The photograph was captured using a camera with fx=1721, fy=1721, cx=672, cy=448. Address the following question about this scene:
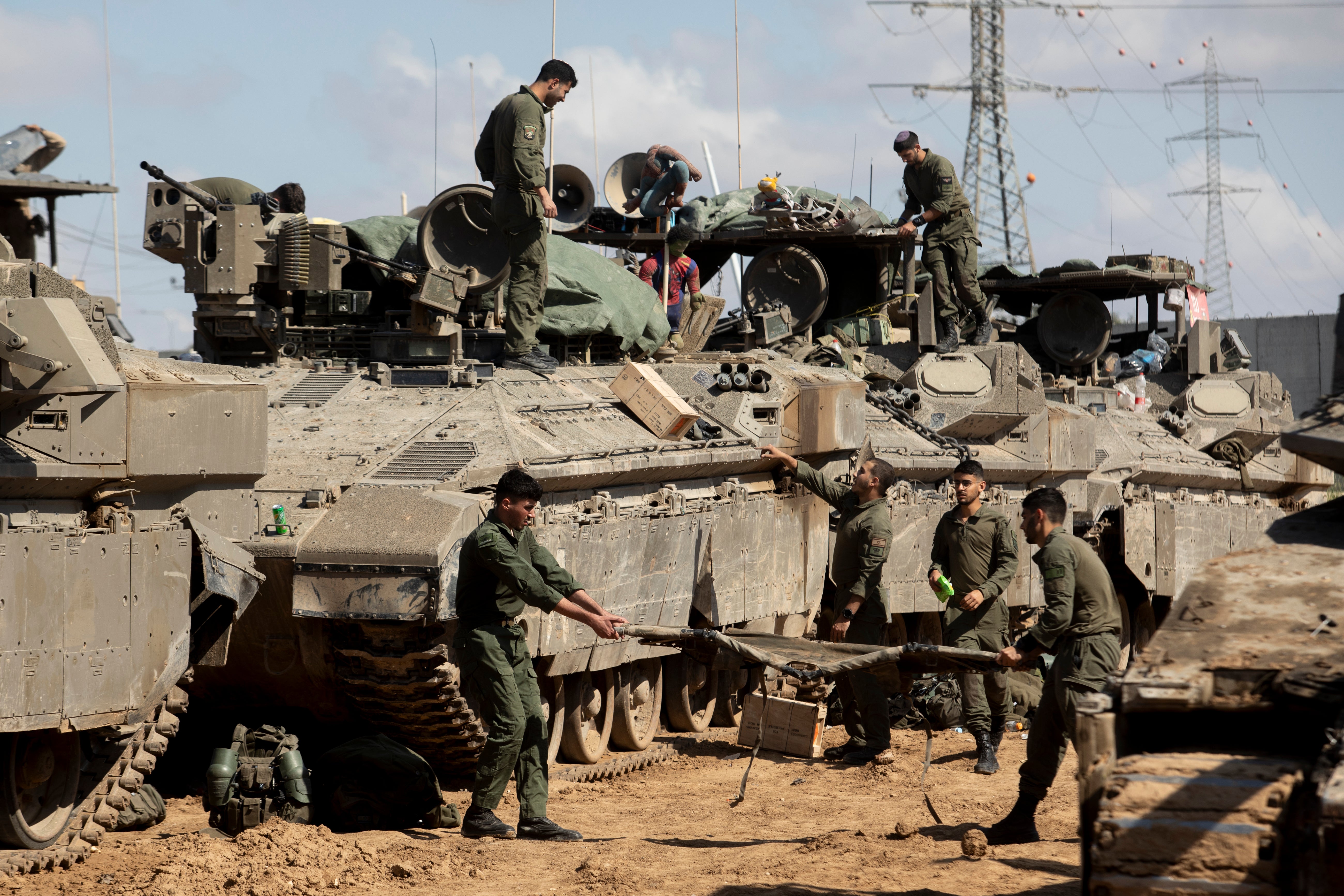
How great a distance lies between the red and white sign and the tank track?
1998 centimetres

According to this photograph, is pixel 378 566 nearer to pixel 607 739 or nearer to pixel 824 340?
pixel 607 739

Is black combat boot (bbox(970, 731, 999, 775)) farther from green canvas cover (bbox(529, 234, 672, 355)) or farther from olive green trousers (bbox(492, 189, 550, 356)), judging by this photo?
green canvas cover (bbox(529, 234, 672, 355))

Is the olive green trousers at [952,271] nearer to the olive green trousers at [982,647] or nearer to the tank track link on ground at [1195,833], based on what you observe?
the olive green trousers at [982,647]

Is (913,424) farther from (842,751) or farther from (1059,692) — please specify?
(1059,692)

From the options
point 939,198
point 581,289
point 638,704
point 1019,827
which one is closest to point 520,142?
point 581,289

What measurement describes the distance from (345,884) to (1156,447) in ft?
45.5

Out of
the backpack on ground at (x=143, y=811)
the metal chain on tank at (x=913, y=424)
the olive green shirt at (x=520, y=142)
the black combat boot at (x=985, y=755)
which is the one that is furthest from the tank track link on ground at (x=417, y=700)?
the metal chain on tank at (x=913, y=424)

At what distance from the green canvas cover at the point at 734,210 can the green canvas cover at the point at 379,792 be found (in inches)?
467

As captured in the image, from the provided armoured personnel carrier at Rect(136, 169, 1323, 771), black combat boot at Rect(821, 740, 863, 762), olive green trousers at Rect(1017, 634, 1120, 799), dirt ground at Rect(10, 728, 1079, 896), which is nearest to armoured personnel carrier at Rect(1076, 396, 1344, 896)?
dirt ground at Rect(10, 728, 1079, 896)

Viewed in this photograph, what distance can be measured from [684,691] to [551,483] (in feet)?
10.7

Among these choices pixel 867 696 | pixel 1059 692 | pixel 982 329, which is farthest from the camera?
pixel 982 329

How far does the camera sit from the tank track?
8.31m

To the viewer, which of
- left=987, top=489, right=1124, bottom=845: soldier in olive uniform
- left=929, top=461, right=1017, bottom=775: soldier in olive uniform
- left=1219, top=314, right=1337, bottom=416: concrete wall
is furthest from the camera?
left=1219, top=314, right=1337, bottom=416: concrete wall

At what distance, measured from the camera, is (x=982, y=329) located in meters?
20.5
